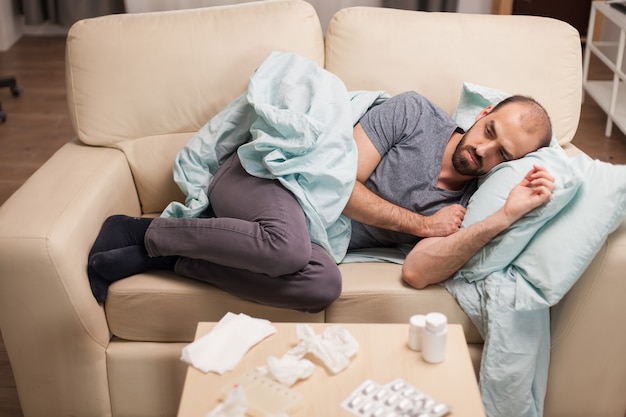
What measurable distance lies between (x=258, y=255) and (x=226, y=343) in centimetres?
28

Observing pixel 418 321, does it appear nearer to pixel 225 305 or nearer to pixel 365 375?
pixel 365 375

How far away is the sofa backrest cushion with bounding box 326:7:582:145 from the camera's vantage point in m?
2.23

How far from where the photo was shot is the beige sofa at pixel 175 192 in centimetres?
184

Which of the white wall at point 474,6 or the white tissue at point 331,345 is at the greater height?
the white tissue at point 331,345

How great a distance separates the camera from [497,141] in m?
2.00

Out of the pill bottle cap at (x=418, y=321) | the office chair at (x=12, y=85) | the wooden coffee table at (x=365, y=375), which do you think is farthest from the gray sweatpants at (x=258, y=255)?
the office chair at (x=12, y=85)

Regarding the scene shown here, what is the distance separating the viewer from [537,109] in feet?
6.57

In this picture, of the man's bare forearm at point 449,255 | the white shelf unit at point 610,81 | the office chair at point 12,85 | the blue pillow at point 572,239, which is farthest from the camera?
the office chair at point 12,85

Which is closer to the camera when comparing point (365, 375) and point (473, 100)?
point (365, 375)

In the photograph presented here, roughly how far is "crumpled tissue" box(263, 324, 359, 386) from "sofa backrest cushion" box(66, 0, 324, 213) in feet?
2.66

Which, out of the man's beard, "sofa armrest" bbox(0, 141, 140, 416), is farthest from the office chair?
the man's beard

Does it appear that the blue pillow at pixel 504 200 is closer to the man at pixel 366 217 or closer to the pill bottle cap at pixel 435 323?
the man at pixel 366 217

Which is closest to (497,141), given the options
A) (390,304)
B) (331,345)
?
(390,304)

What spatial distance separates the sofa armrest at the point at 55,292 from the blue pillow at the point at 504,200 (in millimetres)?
877
